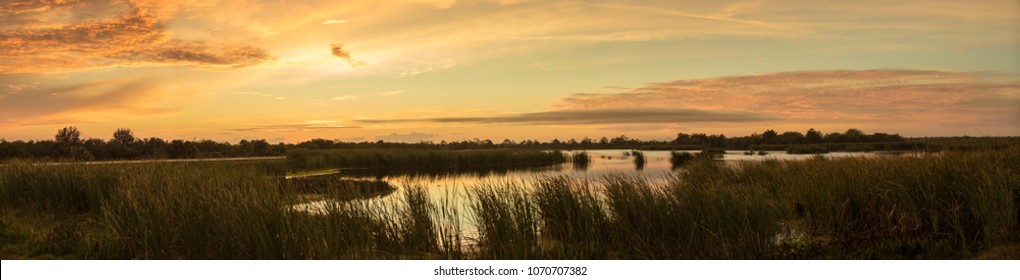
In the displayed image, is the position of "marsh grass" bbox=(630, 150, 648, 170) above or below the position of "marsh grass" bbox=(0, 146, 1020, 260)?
below

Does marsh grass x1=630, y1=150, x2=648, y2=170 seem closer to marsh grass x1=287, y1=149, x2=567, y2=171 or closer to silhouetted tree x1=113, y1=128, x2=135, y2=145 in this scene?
marsh grass x1=287, y1=149, x2=567, y2=171

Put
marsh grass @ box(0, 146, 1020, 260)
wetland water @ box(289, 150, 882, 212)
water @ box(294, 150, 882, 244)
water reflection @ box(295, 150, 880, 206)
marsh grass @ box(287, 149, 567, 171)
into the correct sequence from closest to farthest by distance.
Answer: marsh grass @ box(0, 146, 1020, 260)
water @ box(294, 150, 882, 244)
wetland water @ box(289, 150, 882, 212)
water reflection @ box(295, 150, 880, 206)
marsh grass @ box(287, 149, 567, 171)

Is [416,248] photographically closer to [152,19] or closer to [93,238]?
[93,238]

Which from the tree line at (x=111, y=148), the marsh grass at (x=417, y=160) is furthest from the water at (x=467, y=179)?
the tree line at (x=111, y=148)

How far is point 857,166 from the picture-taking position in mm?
14000

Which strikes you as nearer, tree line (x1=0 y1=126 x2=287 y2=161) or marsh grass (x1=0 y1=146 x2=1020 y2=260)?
marsh grass (x1=0 y1=146 x2=1020 y2=260)

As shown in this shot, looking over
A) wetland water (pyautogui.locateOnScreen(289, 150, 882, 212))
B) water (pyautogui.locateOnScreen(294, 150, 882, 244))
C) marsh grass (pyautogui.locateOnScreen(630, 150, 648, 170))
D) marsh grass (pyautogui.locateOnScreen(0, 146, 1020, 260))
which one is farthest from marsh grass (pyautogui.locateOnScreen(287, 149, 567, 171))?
marsh grass (pyautogui.locateOnScreen(0, 146, 1020, 260))

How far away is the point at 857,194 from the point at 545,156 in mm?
46271

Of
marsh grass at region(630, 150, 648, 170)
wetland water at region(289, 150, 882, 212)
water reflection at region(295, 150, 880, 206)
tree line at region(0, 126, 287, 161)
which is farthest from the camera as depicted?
marsh grass at region(630, 150, 648, 170)

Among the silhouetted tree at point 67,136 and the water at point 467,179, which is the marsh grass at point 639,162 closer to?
the water at point 467,179

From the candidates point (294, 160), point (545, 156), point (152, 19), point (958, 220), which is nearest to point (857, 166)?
point (958, 220)

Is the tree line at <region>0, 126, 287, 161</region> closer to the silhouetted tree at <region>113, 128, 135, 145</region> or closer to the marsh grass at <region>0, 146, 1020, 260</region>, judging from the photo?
the silhouetted tree at <region>113, 128, 135, 145</region>

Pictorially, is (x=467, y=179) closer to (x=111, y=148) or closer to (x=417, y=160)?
(x=417, y=160)

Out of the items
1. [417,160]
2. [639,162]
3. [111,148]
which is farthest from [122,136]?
[639,162]
